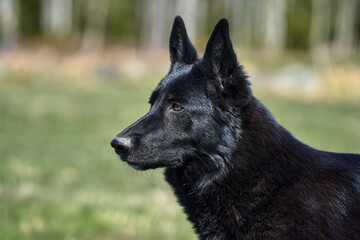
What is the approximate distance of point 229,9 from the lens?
50.1m

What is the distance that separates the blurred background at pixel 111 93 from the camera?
5766 millimetres

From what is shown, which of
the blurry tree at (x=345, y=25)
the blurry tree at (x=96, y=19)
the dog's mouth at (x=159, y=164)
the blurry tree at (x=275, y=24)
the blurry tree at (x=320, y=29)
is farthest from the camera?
the blurry tree at (x=345, y=25)

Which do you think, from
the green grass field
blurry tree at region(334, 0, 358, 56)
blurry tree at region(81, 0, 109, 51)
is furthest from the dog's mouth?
blurry tree at region(334, 0, 358, 56)

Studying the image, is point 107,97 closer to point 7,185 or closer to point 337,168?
point 7,185

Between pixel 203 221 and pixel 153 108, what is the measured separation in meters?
0.88

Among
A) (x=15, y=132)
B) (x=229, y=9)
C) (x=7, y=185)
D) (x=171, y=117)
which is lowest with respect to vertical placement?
(x=171, y=117)

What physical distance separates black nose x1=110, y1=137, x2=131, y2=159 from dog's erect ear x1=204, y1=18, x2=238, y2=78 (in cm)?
78

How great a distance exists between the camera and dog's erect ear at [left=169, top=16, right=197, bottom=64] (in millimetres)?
3637

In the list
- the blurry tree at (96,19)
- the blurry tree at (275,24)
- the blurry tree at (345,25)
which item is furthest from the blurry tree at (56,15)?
the blurry tree at (345,25)

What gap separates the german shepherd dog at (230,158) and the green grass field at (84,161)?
4.25 ft

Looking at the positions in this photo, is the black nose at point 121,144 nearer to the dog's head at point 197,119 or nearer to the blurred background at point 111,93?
the dog's head at point 197,119

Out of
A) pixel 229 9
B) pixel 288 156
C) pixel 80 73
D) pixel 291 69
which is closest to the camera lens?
pixel 288 156

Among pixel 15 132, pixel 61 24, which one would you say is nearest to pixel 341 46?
pixel 61 24

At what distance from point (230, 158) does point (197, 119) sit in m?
0.35
